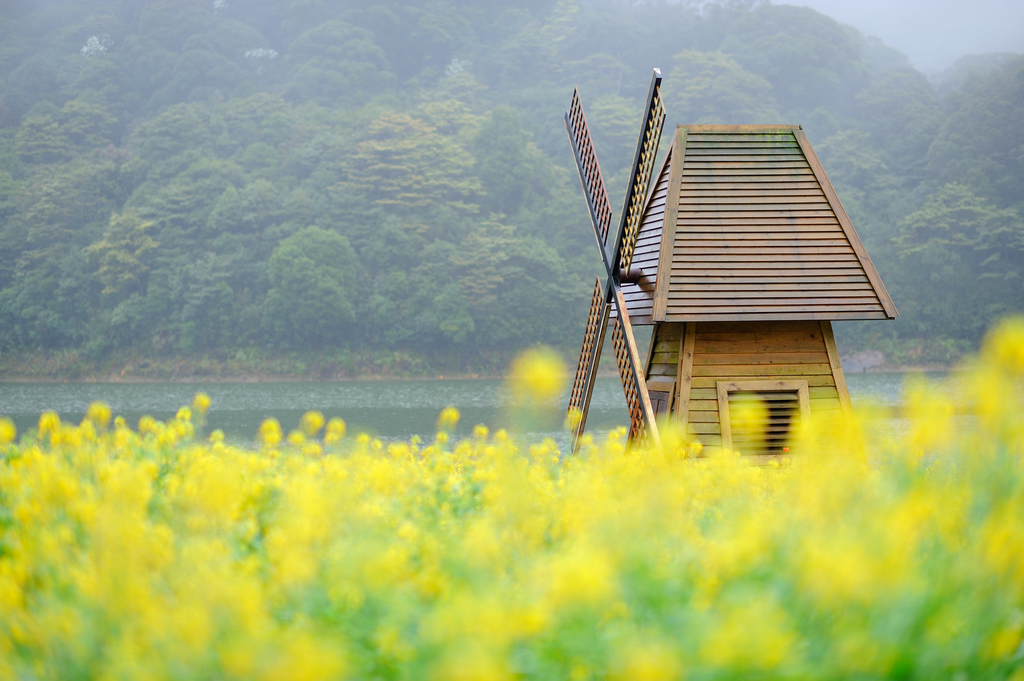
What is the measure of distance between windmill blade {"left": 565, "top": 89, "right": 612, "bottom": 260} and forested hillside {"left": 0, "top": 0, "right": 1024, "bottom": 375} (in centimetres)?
3435

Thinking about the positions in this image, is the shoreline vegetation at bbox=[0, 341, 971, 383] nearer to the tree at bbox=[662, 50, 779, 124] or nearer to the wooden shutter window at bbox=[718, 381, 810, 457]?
the tree at bbox=[662, 50, 779, 124]

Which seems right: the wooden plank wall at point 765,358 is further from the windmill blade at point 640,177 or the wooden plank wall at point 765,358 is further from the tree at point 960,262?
the tree at point 960,262

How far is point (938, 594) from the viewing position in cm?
233

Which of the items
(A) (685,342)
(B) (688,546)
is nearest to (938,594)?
(B) (688,546)

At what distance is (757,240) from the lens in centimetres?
909

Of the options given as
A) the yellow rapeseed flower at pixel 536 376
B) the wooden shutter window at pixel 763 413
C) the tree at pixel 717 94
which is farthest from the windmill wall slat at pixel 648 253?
the tree at pixel 717 94

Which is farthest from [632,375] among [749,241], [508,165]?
[508,165]

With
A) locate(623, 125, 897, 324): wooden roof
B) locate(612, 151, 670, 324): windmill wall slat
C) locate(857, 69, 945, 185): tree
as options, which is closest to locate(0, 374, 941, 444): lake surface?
locate(612, 151, 670, 324): windmill wall slat

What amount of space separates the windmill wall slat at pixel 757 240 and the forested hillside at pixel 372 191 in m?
36.8

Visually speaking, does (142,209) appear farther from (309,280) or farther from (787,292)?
(787,292)

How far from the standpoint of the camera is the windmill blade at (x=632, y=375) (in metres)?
8.38

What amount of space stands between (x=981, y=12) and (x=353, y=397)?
412ft

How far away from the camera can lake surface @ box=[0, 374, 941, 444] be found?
24.5m

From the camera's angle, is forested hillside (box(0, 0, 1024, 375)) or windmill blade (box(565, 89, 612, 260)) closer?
windmill blade (box(565, 89, 612, 260))
